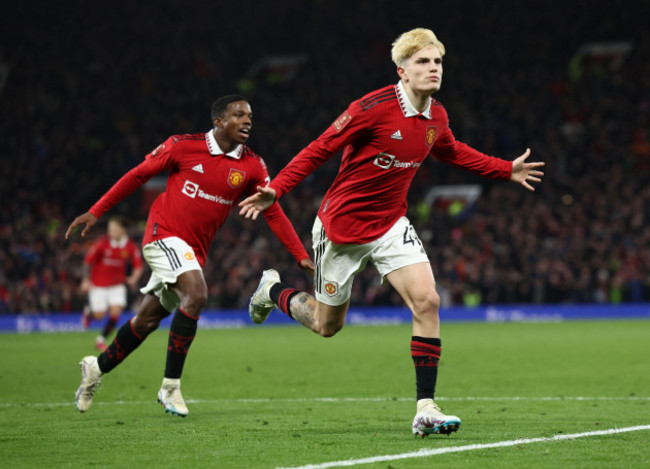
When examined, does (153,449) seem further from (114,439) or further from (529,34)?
(529,34)

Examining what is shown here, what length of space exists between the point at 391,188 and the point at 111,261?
12519 millimetres

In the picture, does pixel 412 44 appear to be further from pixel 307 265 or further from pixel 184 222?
pixel 184 222

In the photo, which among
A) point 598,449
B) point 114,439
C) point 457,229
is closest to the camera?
point 598,449

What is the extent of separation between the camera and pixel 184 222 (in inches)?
346

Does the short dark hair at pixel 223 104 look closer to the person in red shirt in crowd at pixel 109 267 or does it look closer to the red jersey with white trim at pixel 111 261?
the person in red shirt in crowd at pixel 109 267

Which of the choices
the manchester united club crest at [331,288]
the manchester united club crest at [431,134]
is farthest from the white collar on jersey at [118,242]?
the manchester united club crest at [431,134]

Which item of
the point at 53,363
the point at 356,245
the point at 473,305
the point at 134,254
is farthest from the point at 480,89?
the point at 356,245

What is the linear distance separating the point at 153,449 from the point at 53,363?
31.6 feet

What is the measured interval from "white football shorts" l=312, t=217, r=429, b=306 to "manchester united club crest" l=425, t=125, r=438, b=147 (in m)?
0.61

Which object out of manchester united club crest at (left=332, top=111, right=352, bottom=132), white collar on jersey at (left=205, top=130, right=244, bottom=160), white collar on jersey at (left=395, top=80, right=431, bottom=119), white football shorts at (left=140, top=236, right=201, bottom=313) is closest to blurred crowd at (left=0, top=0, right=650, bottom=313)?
white collar on jersey at (left=205, top=130, right=244, bottom=160)

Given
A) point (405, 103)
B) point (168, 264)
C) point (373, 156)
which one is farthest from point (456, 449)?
point (168, 264)

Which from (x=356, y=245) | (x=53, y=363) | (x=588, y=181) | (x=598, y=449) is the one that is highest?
(x=588, y=181)

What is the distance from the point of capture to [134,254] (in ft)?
61.4

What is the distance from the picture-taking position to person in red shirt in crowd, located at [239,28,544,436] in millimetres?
6684
